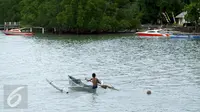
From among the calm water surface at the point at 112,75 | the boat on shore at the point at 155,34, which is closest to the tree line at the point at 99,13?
the boat on shore at the point at 155,34

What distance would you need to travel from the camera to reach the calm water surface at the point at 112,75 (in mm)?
34938

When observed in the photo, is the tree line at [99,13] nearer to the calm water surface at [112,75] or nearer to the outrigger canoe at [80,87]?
the calm water surface at [112,75]

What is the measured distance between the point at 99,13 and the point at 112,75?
70854 millimetres

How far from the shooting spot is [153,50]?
7581 centimetres

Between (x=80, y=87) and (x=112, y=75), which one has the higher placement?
(x=80, y=87)

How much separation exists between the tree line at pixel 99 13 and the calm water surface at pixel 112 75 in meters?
35.4

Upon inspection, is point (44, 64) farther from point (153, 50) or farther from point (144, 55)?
point (153, 50)

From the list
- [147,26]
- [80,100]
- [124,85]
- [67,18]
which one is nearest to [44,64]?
[124,85]

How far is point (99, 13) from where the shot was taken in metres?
118

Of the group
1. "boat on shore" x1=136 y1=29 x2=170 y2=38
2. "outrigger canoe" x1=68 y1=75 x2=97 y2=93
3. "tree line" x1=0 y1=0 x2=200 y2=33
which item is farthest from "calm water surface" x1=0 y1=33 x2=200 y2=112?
"tree line" x1=0 y1=0 x2=200 y2=33

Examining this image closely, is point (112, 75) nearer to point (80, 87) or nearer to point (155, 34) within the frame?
point (80, 87)

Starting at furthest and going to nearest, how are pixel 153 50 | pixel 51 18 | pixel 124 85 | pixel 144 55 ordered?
pixel 51 18, pixel 153 50, pixel 144 55, pixel 124 85

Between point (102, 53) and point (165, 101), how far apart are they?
116ft

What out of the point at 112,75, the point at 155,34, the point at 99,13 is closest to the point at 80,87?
the point at 112,75
